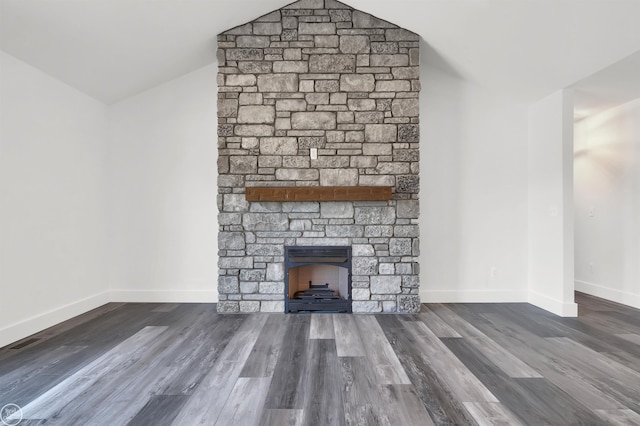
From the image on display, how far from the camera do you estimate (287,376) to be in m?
1.99

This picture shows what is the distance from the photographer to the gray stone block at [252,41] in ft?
10.9

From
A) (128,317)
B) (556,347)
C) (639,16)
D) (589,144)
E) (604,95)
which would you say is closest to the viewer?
(639,16)

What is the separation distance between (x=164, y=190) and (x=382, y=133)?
2610 millimetres

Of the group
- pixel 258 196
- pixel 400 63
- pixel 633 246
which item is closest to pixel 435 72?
pixel 400 63

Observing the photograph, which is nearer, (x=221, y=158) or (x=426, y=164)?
(x=221, y=158)

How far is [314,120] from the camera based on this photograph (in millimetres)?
3322

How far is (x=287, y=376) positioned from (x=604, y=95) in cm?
422

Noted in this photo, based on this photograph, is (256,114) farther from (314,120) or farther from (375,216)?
(375,216)

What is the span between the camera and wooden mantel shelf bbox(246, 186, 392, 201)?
10.4 feet

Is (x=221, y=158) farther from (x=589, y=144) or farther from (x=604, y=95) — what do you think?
(x=589, y=144)

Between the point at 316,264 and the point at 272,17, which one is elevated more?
the point at 272,17

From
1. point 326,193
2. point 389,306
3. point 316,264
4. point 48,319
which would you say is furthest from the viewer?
point 316,264

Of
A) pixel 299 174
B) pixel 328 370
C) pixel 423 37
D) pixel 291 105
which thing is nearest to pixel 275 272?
pixel 299 174

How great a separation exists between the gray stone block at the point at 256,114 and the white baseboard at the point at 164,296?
1997mm
